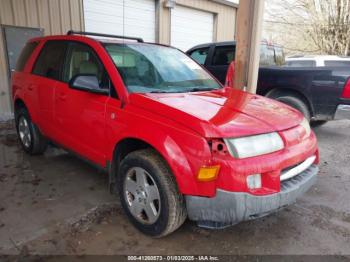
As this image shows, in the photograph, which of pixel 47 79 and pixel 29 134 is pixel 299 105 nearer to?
pixel 47 79

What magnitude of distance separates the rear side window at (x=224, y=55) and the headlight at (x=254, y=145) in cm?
515

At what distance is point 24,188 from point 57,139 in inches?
27.4

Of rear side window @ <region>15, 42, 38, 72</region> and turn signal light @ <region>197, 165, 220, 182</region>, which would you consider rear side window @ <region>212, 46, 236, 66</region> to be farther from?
turn signal light @ <region>197, 165, 220, 182</region>

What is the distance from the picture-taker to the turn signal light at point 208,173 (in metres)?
2.26

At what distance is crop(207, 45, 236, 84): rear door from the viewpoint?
7285 mm

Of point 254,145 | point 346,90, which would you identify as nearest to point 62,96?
point 254,145

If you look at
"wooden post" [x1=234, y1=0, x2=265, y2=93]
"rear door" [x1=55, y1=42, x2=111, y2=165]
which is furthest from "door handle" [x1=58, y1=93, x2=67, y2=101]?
"wooden post" [x1=234, y1=0, x2=265, y2=93]

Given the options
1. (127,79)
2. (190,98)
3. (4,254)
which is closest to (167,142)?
(190,98)

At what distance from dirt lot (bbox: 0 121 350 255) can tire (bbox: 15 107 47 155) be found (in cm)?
46

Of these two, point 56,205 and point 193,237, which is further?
point 56,205

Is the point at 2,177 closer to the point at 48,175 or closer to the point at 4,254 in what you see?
the point at 48,175

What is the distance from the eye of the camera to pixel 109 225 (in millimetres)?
2984

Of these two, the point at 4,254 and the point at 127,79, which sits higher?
the point at 127,79

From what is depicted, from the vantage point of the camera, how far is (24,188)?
12.2 ft
